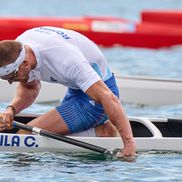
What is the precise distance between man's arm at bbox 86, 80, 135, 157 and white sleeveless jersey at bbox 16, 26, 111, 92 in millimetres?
66

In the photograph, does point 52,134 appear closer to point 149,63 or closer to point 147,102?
point 147,102

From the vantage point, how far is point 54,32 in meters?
9.58

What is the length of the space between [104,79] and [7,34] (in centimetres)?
1126

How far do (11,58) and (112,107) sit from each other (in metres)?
0.96

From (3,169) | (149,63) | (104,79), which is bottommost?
(3,169)

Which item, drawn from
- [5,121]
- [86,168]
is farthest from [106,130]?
[5,121]

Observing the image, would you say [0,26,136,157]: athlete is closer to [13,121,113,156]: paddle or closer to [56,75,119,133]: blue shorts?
[56,75,119,133]: blue shorts

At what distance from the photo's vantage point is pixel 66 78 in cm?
932

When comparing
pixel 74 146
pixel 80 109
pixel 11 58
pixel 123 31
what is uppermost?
pixel 123 31

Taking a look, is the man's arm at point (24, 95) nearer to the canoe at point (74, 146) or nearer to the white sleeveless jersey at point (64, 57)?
the canoe at point (74, 146)

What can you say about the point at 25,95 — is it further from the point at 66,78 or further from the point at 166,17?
the point at 166,17

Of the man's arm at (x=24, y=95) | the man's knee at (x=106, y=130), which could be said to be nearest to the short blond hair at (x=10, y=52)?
the man's arm at (x=24, y=95)

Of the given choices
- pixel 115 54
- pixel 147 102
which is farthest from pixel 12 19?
pixel 147 102

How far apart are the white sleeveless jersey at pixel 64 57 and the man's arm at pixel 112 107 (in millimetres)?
66
